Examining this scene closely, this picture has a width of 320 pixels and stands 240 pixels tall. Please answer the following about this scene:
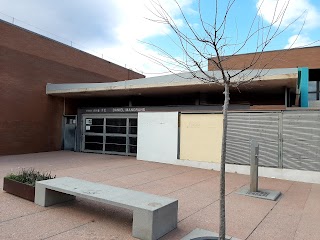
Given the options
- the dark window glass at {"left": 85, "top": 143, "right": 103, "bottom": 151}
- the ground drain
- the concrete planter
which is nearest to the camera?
the concrete planter

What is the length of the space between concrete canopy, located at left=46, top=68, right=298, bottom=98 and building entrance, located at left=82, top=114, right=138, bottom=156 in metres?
1.80

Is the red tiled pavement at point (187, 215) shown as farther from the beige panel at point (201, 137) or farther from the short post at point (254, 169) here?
the beige panel at point (201, 137)

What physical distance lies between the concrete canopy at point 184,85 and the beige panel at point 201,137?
138cm

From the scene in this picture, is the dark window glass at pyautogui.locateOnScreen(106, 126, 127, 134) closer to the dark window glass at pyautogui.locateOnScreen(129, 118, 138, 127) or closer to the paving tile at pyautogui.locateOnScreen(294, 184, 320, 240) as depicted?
the dark window glass at pyautogui.locateOnScreen(129, 118, 138, 127)

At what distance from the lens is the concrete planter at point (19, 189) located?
18.6 ft

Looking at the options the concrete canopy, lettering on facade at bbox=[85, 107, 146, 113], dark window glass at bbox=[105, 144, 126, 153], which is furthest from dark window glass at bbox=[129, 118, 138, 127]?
the concrete canopy

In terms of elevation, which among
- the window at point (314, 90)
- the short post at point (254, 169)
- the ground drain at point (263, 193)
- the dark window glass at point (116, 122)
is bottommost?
the ground drain at point (263, 193)

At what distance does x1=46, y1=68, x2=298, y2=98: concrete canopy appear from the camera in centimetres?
1010

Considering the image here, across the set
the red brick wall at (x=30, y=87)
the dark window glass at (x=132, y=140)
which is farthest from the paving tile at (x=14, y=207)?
the red brick wall at (x=30, y=87)

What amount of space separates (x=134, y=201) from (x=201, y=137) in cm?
713

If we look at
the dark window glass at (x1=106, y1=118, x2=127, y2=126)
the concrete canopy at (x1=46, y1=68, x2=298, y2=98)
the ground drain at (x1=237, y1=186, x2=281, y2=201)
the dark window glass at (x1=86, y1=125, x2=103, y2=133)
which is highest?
the concrete canopy at (x1=46, y1=68, x2=298, y2=98)

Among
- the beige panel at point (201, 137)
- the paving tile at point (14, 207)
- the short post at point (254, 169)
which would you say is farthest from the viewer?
the beige panel at point (201, 137)

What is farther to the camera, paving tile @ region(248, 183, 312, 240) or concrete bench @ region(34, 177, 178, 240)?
paving tile @ region(248, 183, 312, 240)

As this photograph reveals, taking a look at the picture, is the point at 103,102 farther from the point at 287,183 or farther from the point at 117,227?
the point at 117,227
